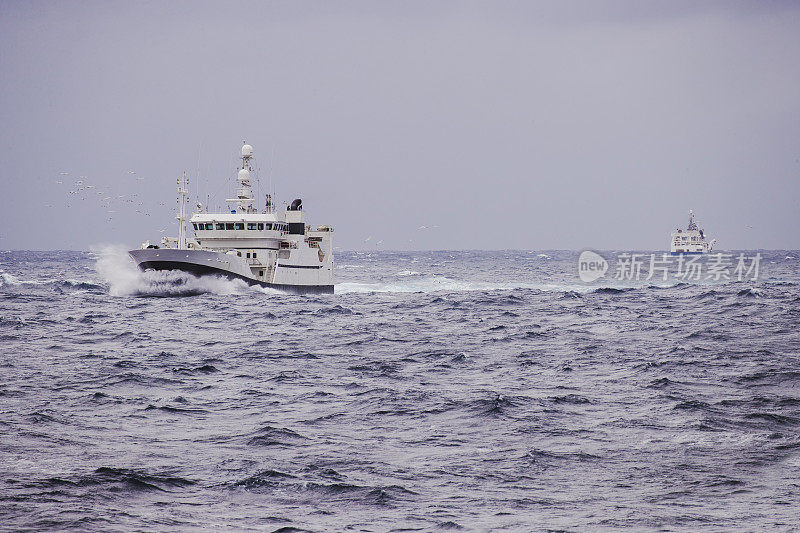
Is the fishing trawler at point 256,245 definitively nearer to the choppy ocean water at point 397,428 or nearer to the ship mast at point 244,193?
the ship mast at point 244,193

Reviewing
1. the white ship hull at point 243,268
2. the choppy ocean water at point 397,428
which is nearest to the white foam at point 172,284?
the white ship hull at point 243,268

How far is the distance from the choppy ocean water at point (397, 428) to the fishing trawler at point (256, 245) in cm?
1625

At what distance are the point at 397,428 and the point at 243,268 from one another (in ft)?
126

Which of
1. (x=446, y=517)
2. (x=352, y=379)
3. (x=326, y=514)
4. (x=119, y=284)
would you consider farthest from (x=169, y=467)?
(x=119, y=284)

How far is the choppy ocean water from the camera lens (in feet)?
42.8

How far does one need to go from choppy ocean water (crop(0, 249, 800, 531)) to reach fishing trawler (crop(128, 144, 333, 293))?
53.3ft

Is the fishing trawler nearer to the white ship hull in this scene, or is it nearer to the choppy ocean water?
the white ship hull

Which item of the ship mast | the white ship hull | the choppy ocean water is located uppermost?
the ship mast

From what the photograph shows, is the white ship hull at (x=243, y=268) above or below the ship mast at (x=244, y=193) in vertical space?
below

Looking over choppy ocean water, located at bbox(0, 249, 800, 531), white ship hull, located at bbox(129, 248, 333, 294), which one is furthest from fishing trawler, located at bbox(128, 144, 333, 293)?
choppy ocean water, located at bbox(0, 249, 800, 531)

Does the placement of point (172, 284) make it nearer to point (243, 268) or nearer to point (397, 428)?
point (243, 268)

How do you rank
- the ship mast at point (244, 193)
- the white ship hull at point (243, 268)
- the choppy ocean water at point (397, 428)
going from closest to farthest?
the choppy ocean water at point (397, 428)
the white ship hull at point (243, 268)
the ship mast at point (244, 193)

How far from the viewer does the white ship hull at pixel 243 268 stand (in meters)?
52.0

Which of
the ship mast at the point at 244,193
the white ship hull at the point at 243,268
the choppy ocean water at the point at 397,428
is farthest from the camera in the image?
the ship mast at the point at 244,193
